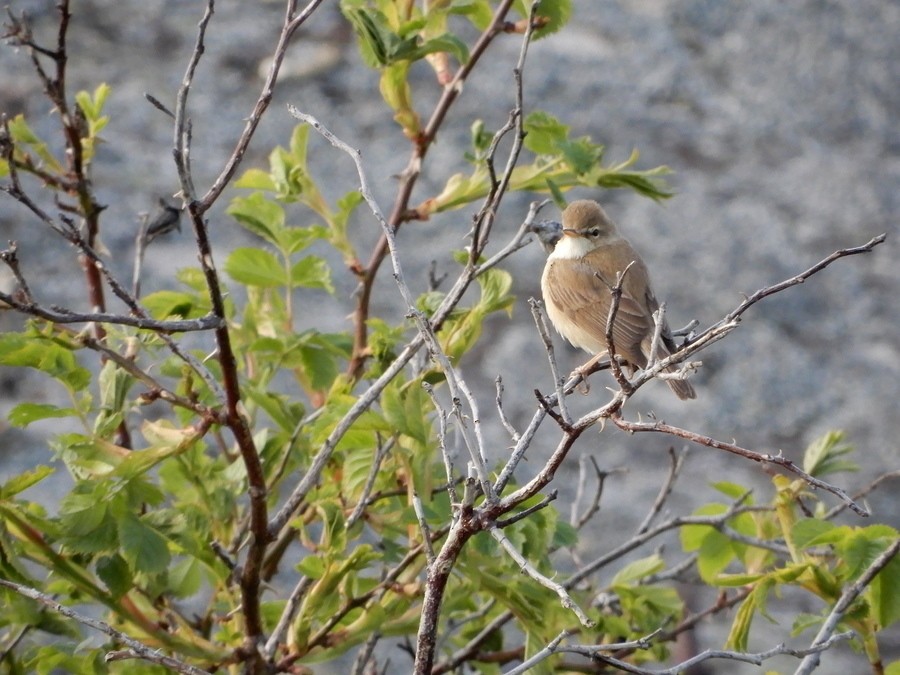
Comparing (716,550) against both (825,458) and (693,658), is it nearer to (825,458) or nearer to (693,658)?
(825,458)

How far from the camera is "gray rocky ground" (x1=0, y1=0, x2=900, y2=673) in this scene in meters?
4.50

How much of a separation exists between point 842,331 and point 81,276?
2.93 m

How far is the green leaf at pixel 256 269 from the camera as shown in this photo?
2439 millimetres

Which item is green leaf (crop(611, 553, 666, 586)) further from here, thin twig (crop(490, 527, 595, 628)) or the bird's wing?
the bird's wing

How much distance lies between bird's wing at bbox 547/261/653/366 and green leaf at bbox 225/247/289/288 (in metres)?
1.46

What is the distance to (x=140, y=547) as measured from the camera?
2002mm

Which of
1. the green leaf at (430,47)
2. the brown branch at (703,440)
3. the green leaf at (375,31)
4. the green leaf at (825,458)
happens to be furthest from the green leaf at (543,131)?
the brown branch at (703,440)

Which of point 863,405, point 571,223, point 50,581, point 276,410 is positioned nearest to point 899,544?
point 276,410

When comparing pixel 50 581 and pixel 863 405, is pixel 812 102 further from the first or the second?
pixel 50 581

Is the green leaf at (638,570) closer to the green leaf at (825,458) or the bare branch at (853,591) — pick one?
the green leaf at (825,458)

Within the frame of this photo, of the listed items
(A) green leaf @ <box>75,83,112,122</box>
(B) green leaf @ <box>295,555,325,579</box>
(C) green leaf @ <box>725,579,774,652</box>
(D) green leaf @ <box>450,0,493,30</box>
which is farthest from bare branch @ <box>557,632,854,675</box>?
(A) green leaf @ <box>75,83,112,122</box>

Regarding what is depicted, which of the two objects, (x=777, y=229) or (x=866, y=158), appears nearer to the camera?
(x=777, y=229)

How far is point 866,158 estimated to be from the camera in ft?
18.7

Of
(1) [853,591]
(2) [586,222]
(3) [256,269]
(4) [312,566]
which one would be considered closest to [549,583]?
(4) [312,566]
